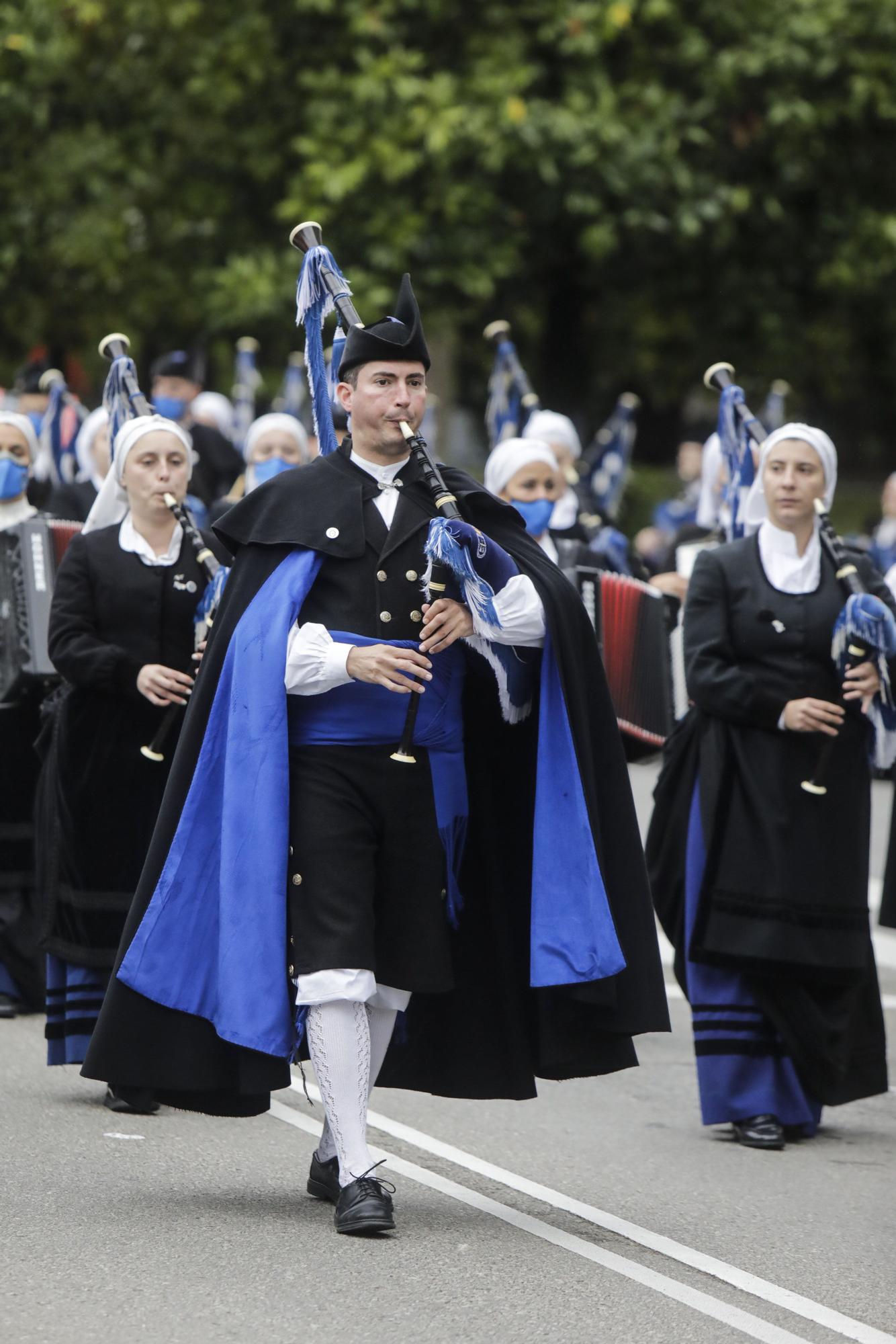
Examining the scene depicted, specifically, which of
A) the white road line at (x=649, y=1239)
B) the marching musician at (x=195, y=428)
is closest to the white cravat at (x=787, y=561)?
the white road line at (x=649, y=1239)

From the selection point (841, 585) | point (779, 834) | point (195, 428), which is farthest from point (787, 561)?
point (195, 428)

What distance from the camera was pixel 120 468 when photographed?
7613 millimetres

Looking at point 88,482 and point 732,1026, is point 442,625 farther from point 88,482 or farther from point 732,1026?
point 88,482

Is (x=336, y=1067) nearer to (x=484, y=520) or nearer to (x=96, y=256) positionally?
(x=484, y=520)

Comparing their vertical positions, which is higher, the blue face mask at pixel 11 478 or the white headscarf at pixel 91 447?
the white headscarf at pixel 91 447

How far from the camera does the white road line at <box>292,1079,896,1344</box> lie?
5051mm

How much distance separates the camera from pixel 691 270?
21344mm

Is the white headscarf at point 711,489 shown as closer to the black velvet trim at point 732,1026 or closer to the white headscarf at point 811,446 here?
the white headscarf at point 811,446

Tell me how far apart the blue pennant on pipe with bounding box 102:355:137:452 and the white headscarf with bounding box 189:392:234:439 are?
5084 mm

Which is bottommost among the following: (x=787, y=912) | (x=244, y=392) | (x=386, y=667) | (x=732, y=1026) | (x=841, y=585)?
(x=732, y=1026)

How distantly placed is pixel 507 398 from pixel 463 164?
6856 mm

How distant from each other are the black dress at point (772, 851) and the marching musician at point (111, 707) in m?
1.64

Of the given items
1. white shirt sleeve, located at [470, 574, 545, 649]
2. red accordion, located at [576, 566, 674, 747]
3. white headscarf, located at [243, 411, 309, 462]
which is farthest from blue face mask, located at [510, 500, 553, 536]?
white shirt sleeve, located at [470, 574, 545, 649]

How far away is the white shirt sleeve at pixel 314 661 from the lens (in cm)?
558
